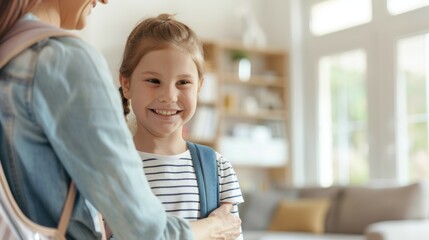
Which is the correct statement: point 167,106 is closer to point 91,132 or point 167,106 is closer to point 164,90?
point 164,90

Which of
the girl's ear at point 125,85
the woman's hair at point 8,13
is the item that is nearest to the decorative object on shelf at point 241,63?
the girl's ear at point 125,85

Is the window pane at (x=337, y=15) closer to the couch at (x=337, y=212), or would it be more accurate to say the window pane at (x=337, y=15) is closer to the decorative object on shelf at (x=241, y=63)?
the decorative object on shelf at (x=241, y=63)

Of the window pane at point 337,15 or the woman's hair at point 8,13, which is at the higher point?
the window pane at point 337,15

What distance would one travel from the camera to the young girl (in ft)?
3.92

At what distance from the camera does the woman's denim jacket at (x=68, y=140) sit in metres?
0.93

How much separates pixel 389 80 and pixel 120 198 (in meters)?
5.13

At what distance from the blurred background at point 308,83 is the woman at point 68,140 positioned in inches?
191

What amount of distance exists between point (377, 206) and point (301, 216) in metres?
0.63

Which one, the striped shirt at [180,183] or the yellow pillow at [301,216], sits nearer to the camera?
the striped shirt at [180,183]

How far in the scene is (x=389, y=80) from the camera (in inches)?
228

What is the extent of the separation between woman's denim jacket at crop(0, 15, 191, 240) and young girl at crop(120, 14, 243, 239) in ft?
0.69

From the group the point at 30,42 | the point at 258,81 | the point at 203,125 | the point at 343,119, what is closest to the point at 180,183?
the point at 30,42

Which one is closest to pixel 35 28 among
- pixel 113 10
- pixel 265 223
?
pixel 265 223

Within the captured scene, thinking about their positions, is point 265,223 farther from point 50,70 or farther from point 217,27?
point 50,70
